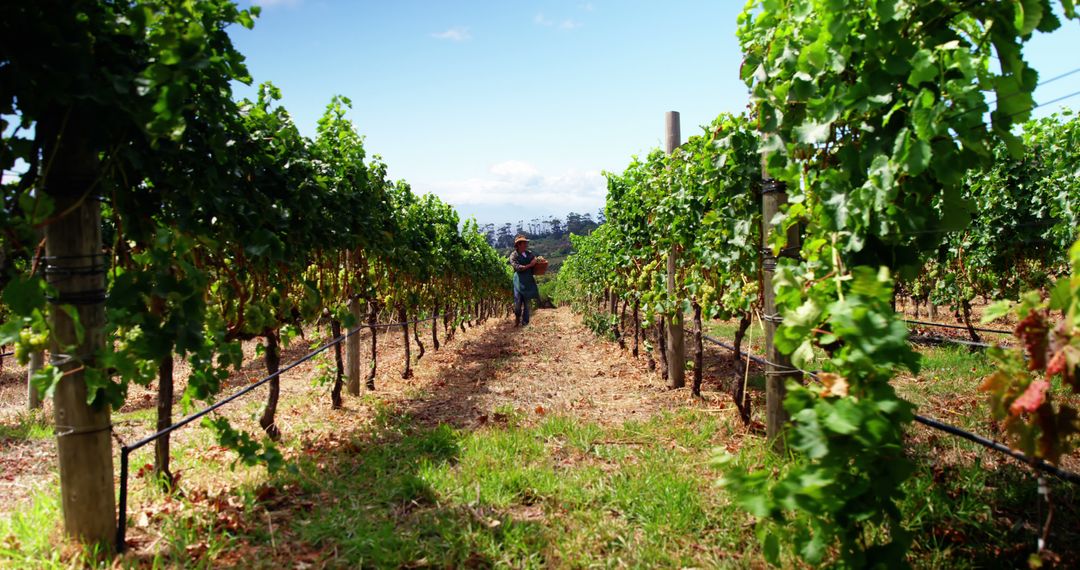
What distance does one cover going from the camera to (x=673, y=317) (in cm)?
589

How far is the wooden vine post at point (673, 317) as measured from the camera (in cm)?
586

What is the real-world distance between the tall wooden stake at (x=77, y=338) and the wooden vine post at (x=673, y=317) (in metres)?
4.58

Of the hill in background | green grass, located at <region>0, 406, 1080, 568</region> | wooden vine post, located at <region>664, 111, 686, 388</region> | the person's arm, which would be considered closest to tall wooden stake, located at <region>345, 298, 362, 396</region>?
green grass, located at <region>0, 406, 1080, 568</region>

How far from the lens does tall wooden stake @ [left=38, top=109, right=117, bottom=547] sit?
219 cm

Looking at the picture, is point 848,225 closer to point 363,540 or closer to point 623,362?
point 363,540

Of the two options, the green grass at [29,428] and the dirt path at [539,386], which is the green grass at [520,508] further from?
the green grass at [29,428]

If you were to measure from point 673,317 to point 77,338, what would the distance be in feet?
16.0

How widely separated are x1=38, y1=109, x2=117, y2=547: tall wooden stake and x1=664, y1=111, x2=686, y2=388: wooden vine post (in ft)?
15.0

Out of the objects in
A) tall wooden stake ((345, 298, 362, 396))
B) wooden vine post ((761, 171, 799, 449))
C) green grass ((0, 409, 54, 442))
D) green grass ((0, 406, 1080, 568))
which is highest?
wooden vine post ((761, 171, 799, 449))

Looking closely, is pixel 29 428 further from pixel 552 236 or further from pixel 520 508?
pixel 552 236

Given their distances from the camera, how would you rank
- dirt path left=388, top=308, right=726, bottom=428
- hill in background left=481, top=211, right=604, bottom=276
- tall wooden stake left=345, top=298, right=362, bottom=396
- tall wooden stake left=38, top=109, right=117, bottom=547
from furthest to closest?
hill in background left=481, top=211, right=604, bottom=276 → tall wooden stake left=345, top=298, right=362, bottom=396 → dirt path left=388, top=308, right=726, bottom=428 → tall wooden stake left=38, top=109, right=117, bottom=547

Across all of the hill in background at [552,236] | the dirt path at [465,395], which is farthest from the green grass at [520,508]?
the hill in background at [552,236]

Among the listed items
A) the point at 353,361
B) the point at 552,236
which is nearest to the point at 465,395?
the point at 353,361

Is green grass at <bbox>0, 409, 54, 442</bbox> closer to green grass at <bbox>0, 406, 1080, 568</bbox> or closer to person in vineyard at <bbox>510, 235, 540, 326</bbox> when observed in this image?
green grass at <bbox>0, 406, 1080, 568</bbox>
